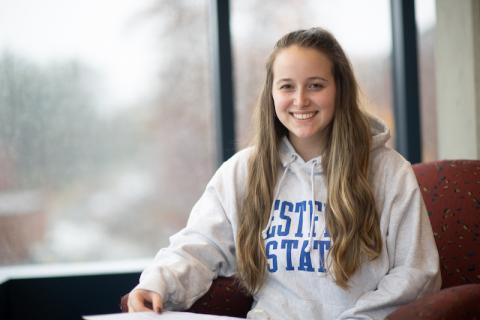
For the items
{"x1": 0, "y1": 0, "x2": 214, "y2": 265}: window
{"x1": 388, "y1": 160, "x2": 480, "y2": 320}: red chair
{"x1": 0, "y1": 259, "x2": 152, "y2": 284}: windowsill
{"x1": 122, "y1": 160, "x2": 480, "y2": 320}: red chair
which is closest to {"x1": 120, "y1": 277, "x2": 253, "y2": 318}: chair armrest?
{"x1": 122, "y1": 160, "x2": 480, "y2": 320}: red chair

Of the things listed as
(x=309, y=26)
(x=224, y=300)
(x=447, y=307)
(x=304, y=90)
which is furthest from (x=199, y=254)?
(x=309, y=26)

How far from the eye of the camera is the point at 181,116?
3.03m

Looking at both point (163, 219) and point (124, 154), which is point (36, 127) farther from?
point (163, 219)

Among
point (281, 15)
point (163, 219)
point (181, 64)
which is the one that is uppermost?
point (281, 15)

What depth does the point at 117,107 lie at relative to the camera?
295 cm

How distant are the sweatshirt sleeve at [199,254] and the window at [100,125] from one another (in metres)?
1.05

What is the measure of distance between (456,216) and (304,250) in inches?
22.3

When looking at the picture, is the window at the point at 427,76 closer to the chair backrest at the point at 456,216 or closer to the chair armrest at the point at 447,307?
the chair backrest at the point at 456,216

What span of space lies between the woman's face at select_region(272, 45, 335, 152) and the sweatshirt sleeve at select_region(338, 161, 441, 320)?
0.26 meters

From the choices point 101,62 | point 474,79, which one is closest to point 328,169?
point 474,79

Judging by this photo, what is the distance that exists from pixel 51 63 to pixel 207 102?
73cm

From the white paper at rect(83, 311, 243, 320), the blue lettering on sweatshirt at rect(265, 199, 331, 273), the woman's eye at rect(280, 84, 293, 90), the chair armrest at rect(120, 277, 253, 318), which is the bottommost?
the chair armrest at rect(120, 277, 253, 318)

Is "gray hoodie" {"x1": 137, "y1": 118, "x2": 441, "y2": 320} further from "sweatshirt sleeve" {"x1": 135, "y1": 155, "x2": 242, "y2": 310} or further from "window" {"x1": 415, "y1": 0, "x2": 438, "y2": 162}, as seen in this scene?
"window" {"x1": 415, "y1": 0, "x2": 438, "y2": 162}

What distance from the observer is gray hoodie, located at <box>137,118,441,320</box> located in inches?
67.1
